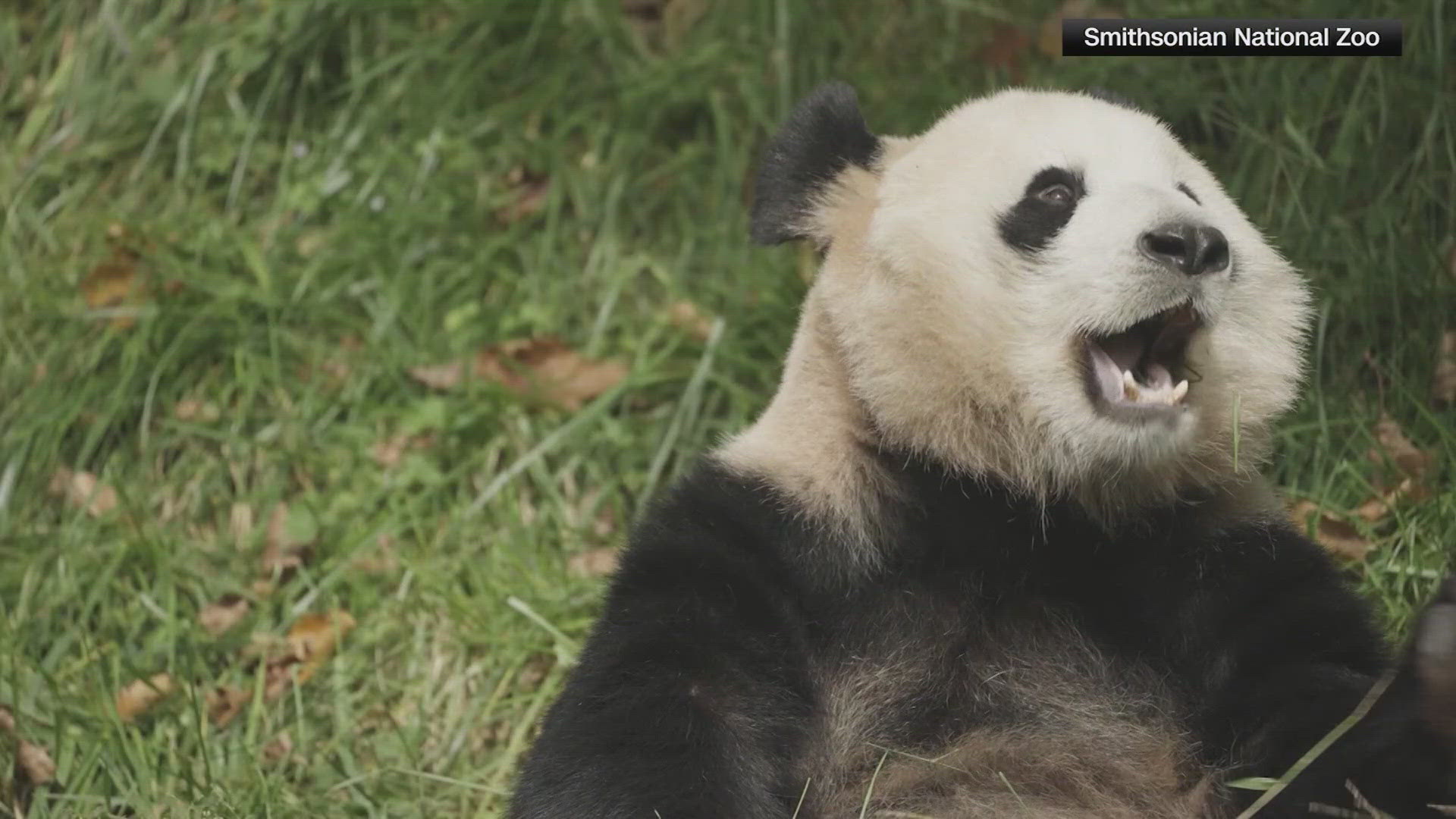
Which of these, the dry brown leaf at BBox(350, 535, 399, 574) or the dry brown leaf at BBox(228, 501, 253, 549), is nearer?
the dry brown leaf at BBox(350, 535, 399, 574)

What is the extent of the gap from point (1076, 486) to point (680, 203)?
3137mm

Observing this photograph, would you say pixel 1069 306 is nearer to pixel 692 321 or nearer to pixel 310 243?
pixel 692 321

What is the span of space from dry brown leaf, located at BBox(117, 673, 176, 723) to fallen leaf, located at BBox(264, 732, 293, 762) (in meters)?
0.36

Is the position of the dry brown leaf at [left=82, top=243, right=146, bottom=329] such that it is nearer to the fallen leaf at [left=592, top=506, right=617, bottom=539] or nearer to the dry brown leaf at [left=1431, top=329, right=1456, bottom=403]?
the fallen leaf at [left=592, top=506, right=617, bottom=539]

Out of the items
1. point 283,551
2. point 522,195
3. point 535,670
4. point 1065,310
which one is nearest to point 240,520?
point 283,551

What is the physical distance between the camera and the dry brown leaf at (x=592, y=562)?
18.0ft

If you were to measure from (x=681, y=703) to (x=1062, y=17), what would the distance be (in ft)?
12.8

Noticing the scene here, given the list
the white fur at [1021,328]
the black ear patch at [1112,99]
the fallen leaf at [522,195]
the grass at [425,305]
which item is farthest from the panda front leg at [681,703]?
the fallen leaf at [522,195]

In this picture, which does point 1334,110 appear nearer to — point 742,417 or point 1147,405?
point 742,417

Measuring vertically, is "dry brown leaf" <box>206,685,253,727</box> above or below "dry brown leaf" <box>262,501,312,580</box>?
below

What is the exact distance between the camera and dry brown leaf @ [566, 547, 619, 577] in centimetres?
547

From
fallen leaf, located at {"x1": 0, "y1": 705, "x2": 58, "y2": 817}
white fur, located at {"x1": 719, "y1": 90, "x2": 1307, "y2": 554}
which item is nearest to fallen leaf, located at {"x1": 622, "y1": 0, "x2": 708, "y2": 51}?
white fur, located at {"x1": 719, "y1": 90, "x2": 1307, "y2": 554}

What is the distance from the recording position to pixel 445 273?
6.25m

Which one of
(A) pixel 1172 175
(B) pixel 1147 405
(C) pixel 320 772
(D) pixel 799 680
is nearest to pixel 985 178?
(A) pixel 1172 175
